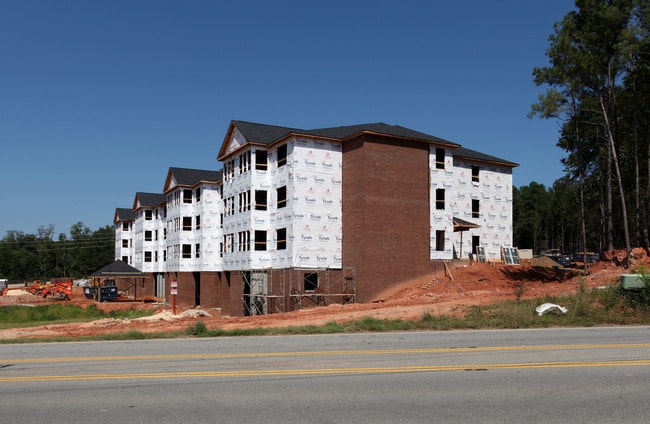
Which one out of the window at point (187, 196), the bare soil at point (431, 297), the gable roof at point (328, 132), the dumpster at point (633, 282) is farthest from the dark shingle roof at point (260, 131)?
the dumpster at point (633, 282)

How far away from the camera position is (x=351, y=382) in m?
9.67

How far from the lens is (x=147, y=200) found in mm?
75375

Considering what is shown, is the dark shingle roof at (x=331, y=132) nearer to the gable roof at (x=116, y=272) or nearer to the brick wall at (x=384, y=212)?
the brick wall at (x=384, y=212)

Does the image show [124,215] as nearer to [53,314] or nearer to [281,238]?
[53,314]

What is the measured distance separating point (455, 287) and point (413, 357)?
25.2 m

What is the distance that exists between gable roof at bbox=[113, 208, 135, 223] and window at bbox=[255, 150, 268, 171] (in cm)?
4773

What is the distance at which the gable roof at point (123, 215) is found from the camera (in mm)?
85575

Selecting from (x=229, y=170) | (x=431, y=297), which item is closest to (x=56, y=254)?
(x=229, y=170)

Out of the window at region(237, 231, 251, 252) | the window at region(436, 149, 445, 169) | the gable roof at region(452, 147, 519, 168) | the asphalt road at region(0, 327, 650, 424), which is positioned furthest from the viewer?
the gable roof at region(452, 147, 519, 168)

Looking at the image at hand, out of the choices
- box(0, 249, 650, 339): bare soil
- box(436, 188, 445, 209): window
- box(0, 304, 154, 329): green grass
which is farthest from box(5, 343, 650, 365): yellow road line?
box(0, 304, 154, 329): green grass

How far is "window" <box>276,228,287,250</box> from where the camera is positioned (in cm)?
4006

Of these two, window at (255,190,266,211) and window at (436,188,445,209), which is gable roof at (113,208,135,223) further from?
window at (436,188,445,209)

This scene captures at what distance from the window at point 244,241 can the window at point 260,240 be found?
541 millimetres

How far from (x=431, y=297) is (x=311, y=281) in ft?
28.9
